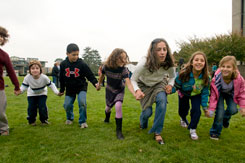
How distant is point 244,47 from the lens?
2300cm

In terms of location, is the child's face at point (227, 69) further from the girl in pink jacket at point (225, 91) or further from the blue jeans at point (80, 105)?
the blue jeans at point (80, 105)

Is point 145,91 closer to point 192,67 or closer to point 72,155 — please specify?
point 192,67

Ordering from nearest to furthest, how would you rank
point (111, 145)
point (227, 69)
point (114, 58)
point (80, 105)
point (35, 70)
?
point (111, 145)
point (227, 69)
point (114, 58)
point (80, 105)
point (35, 70)

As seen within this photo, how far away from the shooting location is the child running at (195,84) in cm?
386

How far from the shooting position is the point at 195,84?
394cm

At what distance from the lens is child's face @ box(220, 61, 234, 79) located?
3.73 meters

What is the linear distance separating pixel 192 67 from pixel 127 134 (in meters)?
1.91

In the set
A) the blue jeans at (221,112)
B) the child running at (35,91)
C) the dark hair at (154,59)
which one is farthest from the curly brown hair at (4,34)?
the blue jeans at (221,112)

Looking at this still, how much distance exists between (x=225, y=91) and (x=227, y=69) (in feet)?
1.49

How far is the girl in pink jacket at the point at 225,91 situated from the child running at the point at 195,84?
0.16 metres

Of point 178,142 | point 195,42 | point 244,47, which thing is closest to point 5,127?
point 178,142

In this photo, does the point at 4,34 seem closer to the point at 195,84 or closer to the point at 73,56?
the point at 73,56

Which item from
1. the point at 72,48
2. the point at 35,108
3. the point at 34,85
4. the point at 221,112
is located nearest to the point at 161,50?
the point at 221,112

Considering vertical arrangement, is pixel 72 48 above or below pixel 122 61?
above
